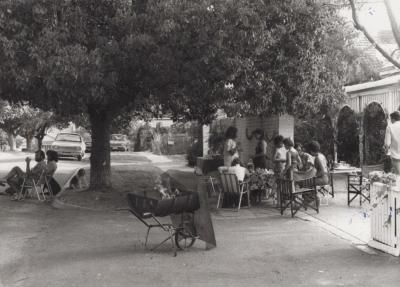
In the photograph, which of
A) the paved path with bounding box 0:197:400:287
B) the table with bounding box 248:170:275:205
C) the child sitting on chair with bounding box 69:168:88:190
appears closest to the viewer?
the paved path with bounding box 0:197:400:287

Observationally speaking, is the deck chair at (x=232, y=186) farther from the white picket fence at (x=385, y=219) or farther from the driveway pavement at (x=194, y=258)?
the white picket fence at (x=385, y=219)

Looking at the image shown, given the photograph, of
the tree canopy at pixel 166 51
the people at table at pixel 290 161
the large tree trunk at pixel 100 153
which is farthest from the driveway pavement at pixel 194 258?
the large tree trunk at pixel 100 153

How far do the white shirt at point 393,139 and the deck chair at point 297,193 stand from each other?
1.71 metres

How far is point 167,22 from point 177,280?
5331 millimetres

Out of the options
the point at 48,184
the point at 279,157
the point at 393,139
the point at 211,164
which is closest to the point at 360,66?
the point at 211,164

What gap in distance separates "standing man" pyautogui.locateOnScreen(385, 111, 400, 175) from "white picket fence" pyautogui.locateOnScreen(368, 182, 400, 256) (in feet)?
6.89

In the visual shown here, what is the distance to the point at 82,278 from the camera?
631cm

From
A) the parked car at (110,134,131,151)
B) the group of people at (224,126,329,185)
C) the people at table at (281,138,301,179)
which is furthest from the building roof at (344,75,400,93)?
the parked car at (110,134,131,151)

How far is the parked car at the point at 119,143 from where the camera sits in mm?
42000

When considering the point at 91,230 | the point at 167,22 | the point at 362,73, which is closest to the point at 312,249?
the point at 91,230

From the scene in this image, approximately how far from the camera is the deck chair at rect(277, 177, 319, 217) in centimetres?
1045

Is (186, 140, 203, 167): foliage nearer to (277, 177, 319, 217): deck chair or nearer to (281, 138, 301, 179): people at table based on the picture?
(281, 138, 301, 179): people at table

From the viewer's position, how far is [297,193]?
10.4m

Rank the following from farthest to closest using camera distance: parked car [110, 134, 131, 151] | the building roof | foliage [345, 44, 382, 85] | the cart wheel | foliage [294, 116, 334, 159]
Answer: parked car [110, 134, 131, 151]
foliage [294, 116, 334, 159]
foliage [345, 44, 382, 85]
the building roof
the cart wheel
